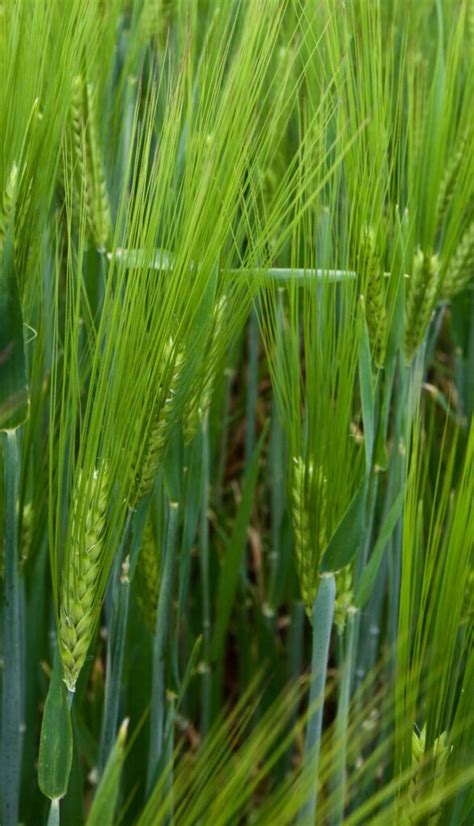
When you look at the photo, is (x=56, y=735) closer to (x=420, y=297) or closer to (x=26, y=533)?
(x=26, y=533)

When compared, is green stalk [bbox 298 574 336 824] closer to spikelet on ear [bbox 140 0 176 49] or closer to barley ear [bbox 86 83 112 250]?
barley ear [bbox 86 83 112 250]

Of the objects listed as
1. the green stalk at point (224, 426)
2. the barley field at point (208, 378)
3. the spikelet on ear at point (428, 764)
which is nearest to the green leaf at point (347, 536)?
the barley field at point (208, 378)

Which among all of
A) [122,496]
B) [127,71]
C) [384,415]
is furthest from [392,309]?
[127,71]

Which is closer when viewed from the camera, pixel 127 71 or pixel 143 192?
pixel 143 192

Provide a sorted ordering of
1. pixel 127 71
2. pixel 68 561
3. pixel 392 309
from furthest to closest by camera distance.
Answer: pixel 127 71, pixel 392 309, pixel 68 561

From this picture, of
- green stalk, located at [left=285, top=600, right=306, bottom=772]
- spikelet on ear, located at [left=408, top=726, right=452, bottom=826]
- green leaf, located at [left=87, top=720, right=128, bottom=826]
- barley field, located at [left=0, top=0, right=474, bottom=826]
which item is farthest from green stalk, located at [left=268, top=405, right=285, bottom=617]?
green leaf, located at [left=87, top=720, right=128, bottom=826]

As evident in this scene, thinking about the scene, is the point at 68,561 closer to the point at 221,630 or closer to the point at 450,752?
the point at 450,752
